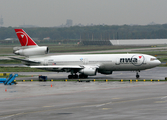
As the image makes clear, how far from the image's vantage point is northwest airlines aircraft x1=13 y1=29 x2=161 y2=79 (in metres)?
55.6

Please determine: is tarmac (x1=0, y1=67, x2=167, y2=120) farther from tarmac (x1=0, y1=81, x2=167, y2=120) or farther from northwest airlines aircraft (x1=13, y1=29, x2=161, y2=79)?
northwest airlines aircraft (x1=13, y1=29, x2=161, y2=79)

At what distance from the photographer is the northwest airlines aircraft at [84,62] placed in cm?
5562

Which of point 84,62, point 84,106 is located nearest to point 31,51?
point 84,62

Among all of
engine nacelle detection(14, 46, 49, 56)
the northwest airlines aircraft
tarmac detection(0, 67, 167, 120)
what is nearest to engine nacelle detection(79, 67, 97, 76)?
the northwest airlines aircraft

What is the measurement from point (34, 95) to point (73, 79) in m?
20.5

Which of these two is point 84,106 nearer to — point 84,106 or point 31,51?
point 84,106

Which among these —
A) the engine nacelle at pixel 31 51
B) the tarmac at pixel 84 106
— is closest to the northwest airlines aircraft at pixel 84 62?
the engine nacelle at pixel 31 51

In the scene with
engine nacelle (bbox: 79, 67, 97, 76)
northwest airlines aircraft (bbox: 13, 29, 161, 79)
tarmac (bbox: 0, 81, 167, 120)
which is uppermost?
northwest airlines aircraft (bbox: 13, 29, 161, 79)

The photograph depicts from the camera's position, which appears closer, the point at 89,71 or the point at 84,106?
the point at 84,106

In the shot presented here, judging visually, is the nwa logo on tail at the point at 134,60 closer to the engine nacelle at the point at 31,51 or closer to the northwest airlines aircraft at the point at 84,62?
the northwest airlines aircraft at the point at 84,62

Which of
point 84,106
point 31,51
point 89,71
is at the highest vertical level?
point 31,51

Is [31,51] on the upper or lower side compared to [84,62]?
upper

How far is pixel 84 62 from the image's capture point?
57.5 m

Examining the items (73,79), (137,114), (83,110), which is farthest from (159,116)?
(73,79)
